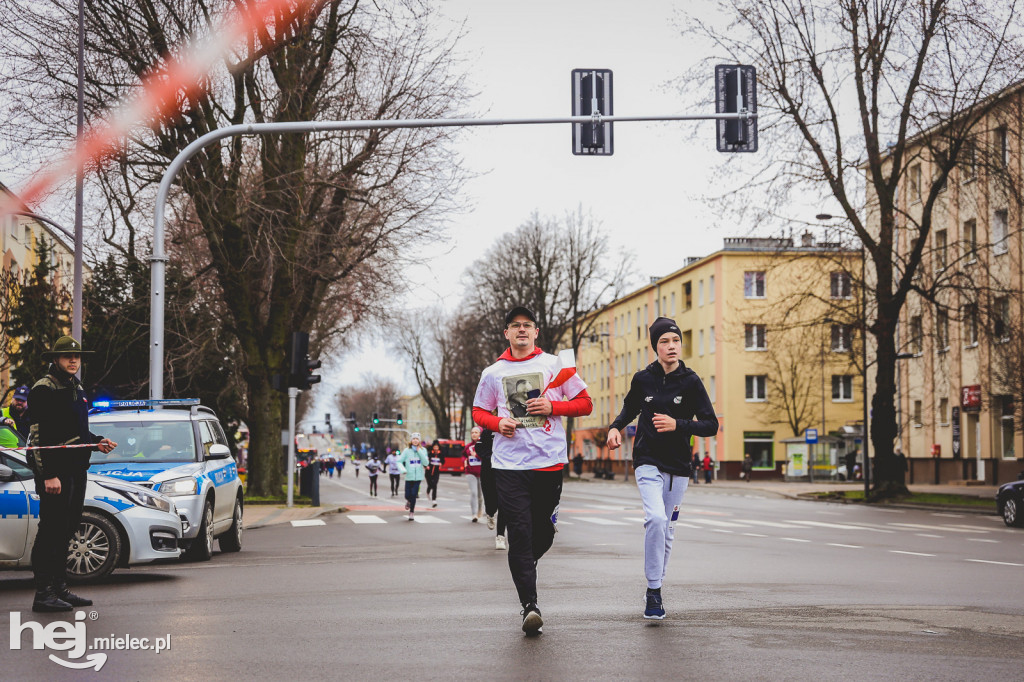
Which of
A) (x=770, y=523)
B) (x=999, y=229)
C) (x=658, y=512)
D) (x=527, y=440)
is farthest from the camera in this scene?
(x=999, y=229)

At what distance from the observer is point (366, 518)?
26078 mm

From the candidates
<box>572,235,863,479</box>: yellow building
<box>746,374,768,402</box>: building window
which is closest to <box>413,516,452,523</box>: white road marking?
<box>572,235,863,479</box>: yellow building

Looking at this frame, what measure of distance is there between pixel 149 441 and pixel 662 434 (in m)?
7.94

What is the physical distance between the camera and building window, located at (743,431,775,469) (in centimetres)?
8050

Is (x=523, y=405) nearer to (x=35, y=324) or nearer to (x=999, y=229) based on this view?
(x=35, y=324)

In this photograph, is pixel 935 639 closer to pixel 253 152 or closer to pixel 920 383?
pixel 253 152

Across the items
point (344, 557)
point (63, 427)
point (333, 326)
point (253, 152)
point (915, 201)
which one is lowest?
point (344, 557)

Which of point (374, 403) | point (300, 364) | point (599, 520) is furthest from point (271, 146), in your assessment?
point (374, 403)

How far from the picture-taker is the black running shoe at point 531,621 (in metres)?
7.47

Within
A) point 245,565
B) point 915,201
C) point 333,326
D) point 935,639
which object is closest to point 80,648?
point 935,639

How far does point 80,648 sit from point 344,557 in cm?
765

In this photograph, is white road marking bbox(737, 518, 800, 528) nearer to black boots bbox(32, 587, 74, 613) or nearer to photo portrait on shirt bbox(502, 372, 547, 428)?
photo portrait on shirt bbox(502, 372, 547, 428)

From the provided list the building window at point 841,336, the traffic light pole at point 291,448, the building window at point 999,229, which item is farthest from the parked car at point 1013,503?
the building window at point 999,229

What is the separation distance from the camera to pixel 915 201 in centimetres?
5716
